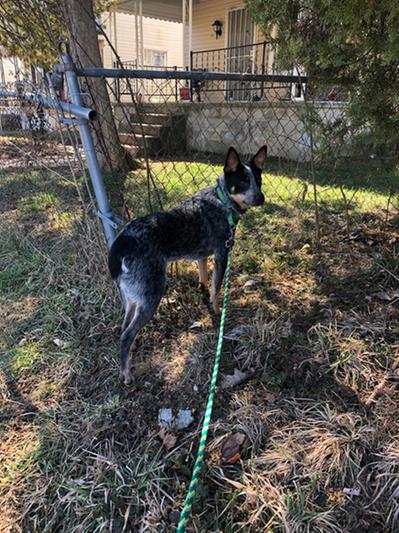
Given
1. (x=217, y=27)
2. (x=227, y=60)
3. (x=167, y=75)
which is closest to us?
(x=167, y=75)

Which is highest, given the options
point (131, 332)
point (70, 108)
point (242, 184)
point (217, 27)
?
point (217, 27)

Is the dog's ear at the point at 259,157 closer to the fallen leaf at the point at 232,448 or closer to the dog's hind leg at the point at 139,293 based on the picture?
the dog's hind leg at the point at 139,293

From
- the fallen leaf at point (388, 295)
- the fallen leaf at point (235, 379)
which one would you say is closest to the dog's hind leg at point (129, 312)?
the fallen leaf at point (235, 379)

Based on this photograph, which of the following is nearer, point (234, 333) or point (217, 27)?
point (234, 333)

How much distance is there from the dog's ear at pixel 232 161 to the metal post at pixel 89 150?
3.16ft

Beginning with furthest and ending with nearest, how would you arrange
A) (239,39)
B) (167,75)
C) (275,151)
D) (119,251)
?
(239,39)
(275,151)
(167,75)
(119,251)

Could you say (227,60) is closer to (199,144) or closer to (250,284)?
(199,144)

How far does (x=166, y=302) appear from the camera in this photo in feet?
10.3

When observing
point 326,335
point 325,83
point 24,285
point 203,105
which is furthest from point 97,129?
point 203,105

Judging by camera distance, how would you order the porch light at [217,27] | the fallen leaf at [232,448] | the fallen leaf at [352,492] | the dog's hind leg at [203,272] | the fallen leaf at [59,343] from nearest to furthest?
the fallen leaf at [352,492] < the fallen leaf at [232,448] < the fallen leaf at [59,343] < the dog's hind leg at [203,272] < the porch light at [217,27]

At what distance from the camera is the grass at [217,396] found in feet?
5.75

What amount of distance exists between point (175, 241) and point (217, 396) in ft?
3.56

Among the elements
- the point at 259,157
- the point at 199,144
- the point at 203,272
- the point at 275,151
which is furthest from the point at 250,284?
the point at 199,144

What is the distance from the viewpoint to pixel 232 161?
2.91m
